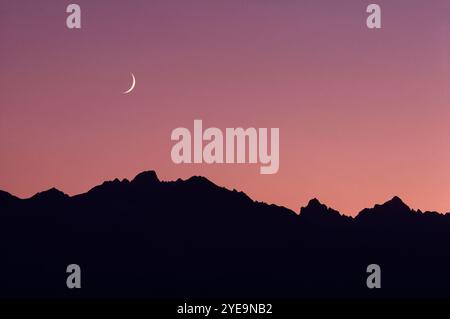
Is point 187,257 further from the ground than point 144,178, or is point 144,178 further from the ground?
point 144,178

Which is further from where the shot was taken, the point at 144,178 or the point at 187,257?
the point at 144,178

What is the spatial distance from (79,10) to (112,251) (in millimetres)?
10240

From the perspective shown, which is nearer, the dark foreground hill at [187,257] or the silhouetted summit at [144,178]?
the dark foreground hill at [187,257]

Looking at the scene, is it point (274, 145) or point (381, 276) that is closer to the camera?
point (274, 145)

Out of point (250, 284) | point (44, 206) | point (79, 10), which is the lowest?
point (250, 284)

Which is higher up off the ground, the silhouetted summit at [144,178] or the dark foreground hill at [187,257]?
the silhouetted summit at [144,178]

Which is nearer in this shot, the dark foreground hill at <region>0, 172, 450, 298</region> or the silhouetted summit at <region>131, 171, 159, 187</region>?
the dark foreground hill at <region>0, 172, 450, 298</region>

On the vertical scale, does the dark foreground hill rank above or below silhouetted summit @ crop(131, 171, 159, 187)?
below

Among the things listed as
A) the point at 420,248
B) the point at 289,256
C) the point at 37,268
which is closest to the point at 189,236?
the point at 420,248
